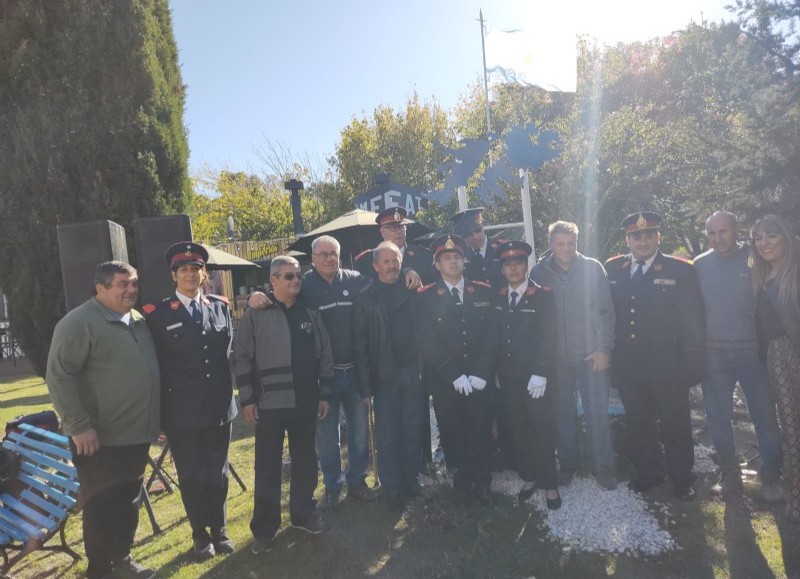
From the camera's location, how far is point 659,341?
12.9 feet

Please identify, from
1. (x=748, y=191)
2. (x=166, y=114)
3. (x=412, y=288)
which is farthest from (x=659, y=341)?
(x=166, y=114)

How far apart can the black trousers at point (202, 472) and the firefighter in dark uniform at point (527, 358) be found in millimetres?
2143

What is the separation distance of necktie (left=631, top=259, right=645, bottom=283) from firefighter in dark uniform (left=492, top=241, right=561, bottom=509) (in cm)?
71

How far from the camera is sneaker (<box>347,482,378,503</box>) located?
169 inches

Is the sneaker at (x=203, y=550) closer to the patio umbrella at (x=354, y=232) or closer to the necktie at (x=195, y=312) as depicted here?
the necktie at (x=195, y=312)

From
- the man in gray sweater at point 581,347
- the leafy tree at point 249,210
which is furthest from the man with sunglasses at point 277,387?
the leafy tree at point 249,210

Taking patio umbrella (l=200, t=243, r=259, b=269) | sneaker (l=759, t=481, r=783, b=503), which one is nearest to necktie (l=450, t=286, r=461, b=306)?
sneaker (l=759, t=481, r=783, b=503)

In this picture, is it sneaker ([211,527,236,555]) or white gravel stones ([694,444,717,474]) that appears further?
white gravel stones ([694,444,717,474])

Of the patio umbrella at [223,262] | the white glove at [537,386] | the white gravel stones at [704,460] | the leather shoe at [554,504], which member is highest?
the patio umbrella at [223,262]

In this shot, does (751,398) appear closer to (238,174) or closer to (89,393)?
(89,393)

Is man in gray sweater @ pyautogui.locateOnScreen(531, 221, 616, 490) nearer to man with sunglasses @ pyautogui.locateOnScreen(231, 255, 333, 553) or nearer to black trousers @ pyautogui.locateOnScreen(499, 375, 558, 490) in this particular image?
black trousers @ pyautogui.locateOnScreen(499, 375, 558, 490)

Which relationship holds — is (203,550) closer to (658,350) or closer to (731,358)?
(658,350)

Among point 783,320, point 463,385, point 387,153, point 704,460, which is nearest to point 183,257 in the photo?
point 463,385

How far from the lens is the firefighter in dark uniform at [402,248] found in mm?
4801
